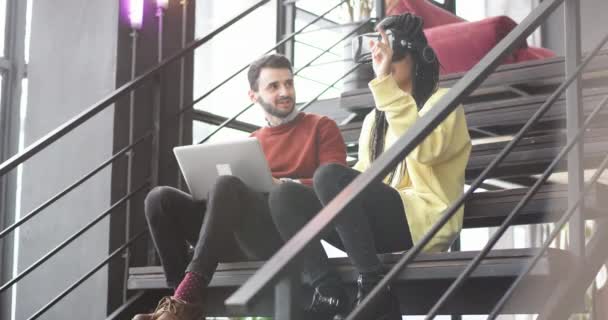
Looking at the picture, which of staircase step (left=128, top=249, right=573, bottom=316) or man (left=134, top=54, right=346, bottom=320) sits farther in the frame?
man (left=134, top=54, right=346, bottom=320)

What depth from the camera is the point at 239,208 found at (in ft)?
8.55

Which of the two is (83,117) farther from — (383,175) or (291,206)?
(383,175)

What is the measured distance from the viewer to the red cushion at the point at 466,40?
12.9ft

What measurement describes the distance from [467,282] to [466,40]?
5.97ft

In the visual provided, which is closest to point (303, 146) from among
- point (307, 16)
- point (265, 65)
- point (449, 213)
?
point (265, 65)

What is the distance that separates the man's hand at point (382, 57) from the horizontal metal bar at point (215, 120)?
44.3 inches

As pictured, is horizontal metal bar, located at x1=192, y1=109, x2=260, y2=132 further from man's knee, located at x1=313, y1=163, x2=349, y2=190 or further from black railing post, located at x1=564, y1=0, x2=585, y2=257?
black railing post, located at x1=564, y1=0, x2=585, y2=257

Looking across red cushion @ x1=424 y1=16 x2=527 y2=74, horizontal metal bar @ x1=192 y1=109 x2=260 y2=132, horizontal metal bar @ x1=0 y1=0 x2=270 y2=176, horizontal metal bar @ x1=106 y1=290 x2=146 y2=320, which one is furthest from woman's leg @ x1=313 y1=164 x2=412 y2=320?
red cushion @ x1=424 y1=16 x2=527 y2=74

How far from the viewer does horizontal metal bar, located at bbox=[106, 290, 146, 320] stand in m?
2.99

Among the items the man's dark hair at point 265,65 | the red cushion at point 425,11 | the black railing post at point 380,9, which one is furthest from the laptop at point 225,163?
the red cushion at point 425,11

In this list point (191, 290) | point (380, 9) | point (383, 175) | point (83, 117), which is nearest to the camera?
point (383, 175)

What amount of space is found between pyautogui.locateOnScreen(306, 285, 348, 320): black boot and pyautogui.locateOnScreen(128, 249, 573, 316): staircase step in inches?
2.4

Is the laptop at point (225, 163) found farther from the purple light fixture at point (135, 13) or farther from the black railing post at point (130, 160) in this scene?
the purple light fixture at point (135, 13)

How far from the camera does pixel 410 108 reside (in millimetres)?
2484
